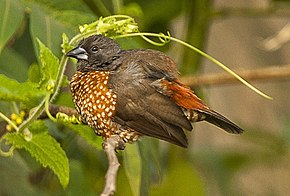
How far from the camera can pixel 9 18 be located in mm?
1360

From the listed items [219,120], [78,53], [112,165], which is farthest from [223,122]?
[112,165]

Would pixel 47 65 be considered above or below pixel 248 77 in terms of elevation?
below

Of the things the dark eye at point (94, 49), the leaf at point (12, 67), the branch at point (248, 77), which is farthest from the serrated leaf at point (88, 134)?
the branch at point (248, 77)

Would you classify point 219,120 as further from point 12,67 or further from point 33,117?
point 12,67

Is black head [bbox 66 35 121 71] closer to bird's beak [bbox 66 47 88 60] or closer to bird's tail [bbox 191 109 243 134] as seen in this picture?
bird's beak [bbox 66 47 88 60]

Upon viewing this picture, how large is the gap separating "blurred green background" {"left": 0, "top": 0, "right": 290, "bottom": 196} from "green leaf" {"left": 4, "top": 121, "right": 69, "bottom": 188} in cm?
15

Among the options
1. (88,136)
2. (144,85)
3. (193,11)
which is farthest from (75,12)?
(193,11)

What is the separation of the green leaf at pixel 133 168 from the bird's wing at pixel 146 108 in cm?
23

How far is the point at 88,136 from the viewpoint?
1.29 metres

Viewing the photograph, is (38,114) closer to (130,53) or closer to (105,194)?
(130,53)

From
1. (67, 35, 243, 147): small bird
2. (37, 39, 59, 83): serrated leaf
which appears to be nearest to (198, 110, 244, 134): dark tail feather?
(67, 35, 243, 147): small bird

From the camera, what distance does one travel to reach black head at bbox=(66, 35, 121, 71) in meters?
1.17

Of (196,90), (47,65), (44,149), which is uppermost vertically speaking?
(196,90)

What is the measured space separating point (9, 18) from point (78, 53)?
249mm
